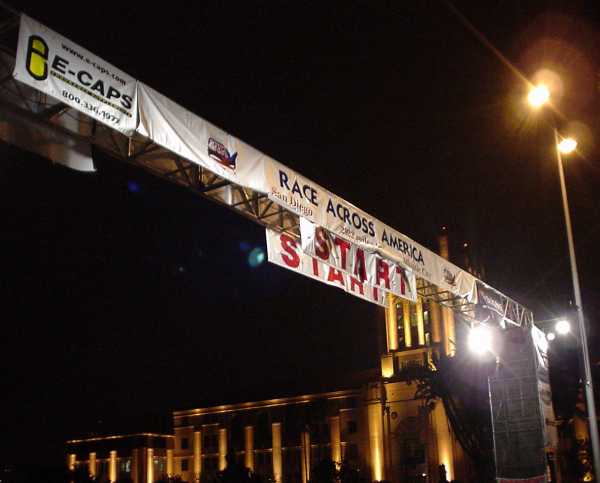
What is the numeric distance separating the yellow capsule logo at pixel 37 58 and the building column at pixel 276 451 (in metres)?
64.9

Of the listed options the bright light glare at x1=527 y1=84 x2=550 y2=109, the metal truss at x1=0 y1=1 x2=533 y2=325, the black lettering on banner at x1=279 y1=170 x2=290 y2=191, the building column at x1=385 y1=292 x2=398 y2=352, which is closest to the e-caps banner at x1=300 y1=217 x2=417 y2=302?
the metal truss at x1=0 y1=1 x2=533 y2=325

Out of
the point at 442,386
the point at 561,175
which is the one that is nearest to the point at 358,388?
the point at 442,386

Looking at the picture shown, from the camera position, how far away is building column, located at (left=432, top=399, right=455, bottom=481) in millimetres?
58500

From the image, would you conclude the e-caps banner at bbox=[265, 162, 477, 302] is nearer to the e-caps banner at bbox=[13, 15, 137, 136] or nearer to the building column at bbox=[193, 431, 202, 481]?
the e-caps banner at bbox=[13, 15, 137, 136]

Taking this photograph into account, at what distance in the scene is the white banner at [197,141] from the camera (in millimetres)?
10406

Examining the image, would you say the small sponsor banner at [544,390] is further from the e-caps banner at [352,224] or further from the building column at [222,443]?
the building column at [222,443]

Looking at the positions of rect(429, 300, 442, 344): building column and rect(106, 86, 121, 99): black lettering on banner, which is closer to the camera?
rect(106, 86, 121, 99): black lettering on banner

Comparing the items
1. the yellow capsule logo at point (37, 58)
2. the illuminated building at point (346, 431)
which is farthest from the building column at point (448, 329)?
the yellow capsule logo at point (37, 58)

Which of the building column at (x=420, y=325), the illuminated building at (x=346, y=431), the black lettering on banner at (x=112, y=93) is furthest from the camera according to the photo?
the building column at (x=420, y=325)

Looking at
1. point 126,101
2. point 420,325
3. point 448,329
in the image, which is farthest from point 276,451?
point 126,101

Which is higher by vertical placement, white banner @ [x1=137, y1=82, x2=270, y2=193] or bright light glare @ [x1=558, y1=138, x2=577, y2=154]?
bright light glare @ [x1=558, y1=138, x2=577, y2=154]

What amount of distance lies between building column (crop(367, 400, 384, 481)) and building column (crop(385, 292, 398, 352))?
539 cm

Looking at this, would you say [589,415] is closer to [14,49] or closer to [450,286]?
[450,286]

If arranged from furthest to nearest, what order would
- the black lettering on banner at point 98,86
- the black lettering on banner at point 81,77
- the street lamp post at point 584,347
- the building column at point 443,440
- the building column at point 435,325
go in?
1. the building column at point 435,325
2. the building column at point 443,440
3. the street lamp post at point 584,347
4. the black lettering on banner at point 98,86
5. the black lettering on banner at point 81,77
